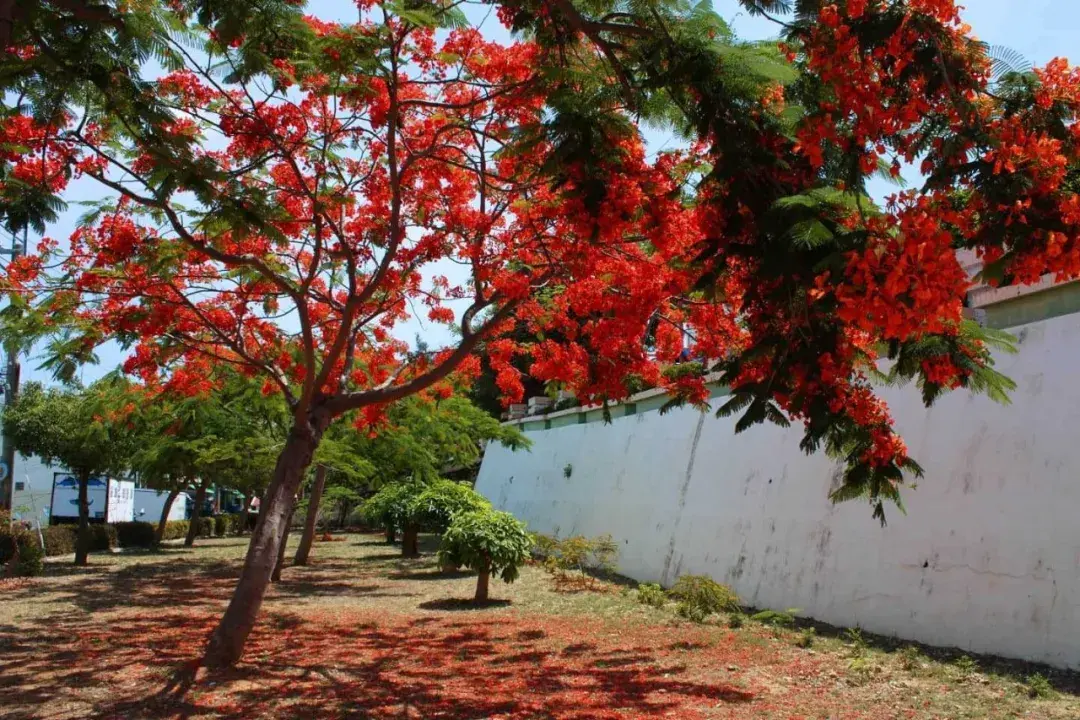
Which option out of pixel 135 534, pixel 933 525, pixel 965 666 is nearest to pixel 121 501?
pixel 135 534

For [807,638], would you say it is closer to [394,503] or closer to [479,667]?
[479,667]

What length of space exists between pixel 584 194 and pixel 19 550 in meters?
13.6

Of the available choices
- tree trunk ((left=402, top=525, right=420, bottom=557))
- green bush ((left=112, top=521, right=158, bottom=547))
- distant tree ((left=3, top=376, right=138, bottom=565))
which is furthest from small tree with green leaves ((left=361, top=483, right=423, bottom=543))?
green bush ((left=112, top=521, right=158, bottom=547))

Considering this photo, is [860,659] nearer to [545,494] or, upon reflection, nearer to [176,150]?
[176,150]

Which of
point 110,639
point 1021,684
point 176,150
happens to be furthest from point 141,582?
point 1021,684

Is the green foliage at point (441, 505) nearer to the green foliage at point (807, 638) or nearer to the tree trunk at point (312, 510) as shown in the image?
the tree trunk at point (312, 510)

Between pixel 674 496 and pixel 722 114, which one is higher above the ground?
pixel 722 114

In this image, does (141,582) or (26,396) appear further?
(26,396)

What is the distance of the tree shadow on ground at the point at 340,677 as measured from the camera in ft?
19.8

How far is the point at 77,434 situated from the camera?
54.6 ft

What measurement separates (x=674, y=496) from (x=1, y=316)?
9.09 meters

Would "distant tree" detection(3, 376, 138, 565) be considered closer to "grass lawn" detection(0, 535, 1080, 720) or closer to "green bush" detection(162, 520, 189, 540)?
"grass lawn" detection(0, 535, 1080, 720)

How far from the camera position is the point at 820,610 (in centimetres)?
897

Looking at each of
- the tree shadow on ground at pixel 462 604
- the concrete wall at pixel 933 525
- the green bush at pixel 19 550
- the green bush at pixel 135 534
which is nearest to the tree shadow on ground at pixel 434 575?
the tree shadow on ground at pixel 462 604
